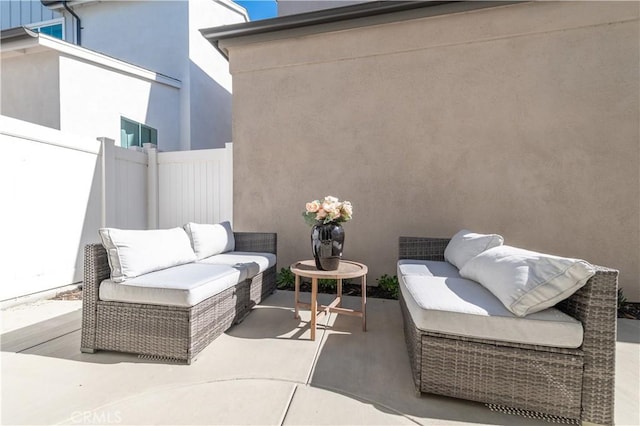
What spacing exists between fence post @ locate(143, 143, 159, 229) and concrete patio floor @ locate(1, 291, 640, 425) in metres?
2.55

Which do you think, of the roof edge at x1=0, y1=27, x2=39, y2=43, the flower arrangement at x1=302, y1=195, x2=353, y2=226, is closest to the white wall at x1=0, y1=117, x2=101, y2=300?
the roof edge at x1=0, y1=27, x2=39, y2=43

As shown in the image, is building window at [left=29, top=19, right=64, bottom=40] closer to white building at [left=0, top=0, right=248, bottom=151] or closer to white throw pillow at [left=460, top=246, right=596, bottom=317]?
white building at [left=0, top=0, right=248, bottom=151]

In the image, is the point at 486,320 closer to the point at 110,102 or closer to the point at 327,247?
the point at 327,247

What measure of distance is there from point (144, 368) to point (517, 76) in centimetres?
514

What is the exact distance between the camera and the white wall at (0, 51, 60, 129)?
17.2 feet

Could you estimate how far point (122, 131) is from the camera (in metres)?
6.18

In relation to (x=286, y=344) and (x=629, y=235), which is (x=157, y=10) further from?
(x=629, y=235)

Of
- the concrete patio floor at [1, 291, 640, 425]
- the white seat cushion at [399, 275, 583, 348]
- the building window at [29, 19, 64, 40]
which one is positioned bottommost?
the concrete patio floor at [1, 291, 640, 425]

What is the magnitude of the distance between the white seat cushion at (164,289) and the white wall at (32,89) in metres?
4.90

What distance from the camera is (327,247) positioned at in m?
2.77

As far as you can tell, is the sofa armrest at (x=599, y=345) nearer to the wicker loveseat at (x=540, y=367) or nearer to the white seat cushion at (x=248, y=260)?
the wicker loveseat at (x=540, y=367)

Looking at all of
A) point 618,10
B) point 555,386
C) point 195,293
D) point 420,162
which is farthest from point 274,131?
point 618,10

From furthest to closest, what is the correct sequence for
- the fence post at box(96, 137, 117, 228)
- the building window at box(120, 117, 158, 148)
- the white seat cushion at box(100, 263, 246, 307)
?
the building window at box(120, 117, 158, 148)
the fence post at box(96, 137, 117, 228)
the white seat cushion at box(100, 263, 246, 307)

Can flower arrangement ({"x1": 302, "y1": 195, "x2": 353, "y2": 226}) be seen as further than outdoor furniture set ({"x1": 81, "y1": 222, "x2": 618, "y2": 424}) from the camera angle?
Yes
